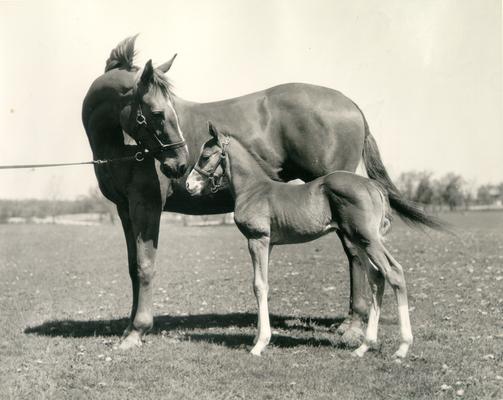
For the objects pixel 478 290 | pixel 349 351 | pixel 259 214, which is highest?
pixel 259 214

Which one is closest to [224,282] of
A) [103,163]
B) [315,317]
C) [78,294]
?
[78,294]

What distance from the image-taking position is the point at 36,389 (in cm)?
493

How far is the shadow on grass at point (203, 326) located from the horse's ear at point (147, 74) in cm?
313

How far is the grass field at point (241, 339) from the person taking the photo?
488cm

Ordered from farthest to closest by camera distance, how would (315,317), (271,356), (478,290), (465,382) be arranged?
(478,290) < (315,317) < (271,356) < (465,382)

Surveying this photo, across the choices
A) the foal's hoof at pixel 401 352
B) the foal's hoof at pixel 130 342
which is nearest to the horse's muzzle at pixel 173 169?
the foal's hoof at pixel 130 342

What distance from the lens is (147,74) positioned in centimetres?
598

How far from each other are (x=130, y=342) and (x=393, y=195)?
12.0 ft

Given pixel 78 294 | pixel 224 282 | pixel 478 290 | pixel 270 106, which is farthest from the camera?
pixel 224 282

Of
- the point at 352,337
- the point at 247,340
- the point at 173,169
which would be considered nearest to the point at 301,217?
the point at 173,169

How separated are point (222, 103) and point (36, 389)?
13.4 feet

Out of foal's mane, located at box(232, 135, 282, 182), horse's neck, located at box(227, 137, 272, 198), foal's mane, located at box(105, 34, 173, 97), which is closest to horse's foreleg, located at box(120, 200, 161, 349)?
horse's neck, located at box(227, 137, 272, 198)

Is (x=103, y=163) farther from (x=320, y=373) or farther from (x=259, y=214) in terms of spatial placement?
(x=320, y=373)

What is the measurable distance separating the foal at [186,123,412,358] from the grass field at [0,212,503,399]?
1.84 feet
